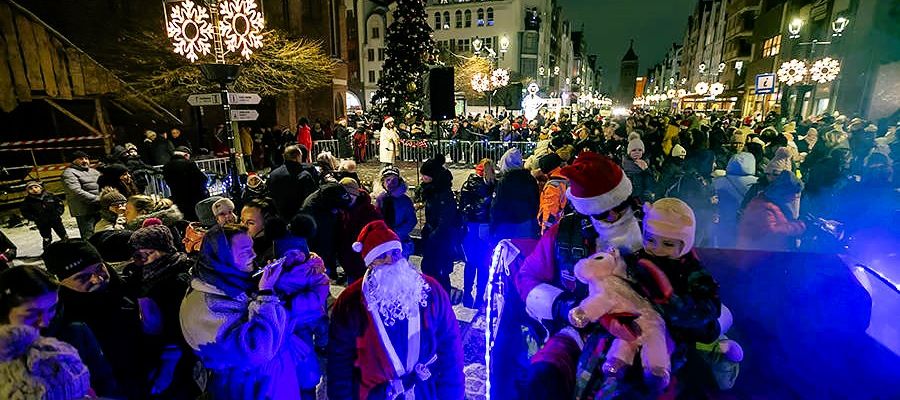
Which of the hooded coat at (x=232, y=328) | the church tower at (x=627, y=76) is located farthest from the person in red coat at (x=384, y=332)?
the church tower at (x=627, y=76)

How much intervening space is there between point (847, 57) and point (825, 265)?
1102 inches

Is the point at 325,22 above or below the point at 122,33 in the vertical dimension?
above

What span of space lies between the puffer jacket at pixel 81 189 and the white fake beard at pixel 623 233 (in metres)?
8.31

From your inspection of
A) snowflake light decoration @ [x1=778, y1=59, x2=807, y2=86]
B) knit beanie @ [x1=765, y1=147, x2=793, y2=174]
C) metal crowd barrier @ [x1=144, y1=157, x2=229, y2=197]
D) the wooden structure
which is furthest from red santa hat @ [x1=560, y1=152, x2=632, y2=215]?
snowflake light decoration @ [x1=778, y1=59, x2=807, y2=86]

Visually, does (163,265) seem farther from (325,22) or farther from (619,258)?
(325,22)

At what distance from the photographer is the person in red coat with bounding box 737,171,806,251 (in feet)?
12.4

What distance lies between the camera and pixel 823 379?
2514 mm

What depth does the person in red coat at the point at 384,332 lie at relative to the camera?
2461 mm

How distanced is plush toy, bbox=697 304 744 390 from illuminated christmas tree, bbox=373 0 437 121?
678 inches

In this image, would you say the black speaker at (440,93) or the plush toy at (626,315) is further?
the black speaker at (440,93)

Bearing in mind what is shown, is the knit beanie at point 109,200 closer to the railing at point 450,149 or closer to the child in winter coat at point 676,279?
the child in winter coat at point 676,279

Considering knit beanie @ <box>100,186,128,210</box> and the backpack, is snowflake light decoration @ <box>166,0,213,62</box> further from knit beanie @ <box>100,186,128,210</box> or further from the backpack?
the backpack

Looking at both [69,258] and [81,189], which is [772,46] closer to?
[81,189]

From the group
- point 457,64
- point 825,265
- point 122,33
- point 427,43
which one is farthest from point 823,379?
point 457,64
